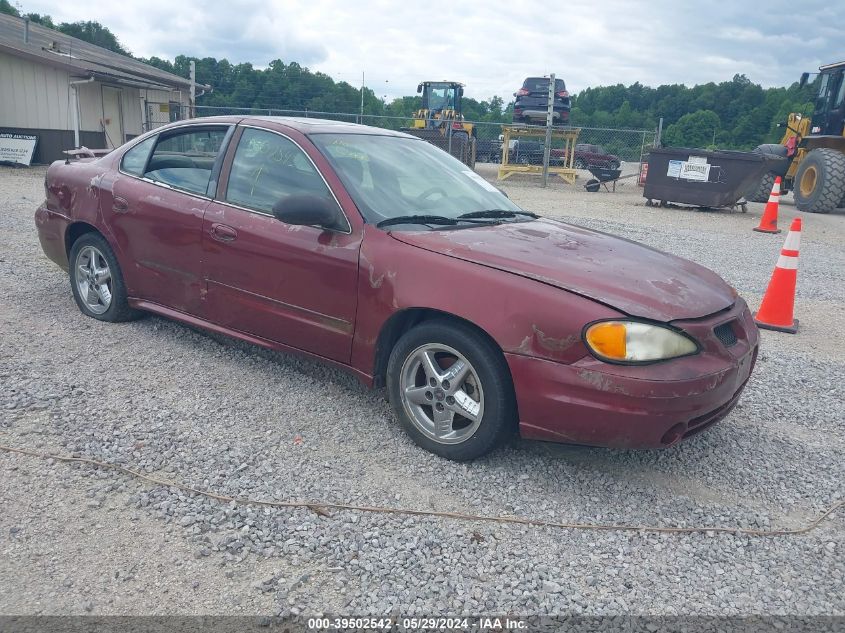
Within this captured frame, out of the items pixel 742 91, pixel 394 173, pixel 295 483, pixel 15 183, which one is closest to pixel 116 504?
pixel 295 483

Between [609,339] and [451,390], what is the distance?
0.77 metres

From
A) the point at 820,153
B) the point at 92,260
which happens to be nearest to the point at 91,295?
the point at 92,260

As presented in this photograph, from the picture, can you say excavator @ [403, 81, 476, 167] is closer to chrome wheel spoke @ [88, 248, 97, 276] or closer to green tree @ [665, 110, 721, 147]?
chrome wheel spoke @ [88, 248, 97, 276]

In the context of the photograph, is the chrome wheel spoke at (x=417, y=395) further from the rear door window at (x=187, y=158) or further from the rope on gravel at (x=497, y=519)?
the rear door window at (x=187, y=158)

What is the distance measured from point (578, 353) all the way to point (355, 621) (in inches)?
52.9

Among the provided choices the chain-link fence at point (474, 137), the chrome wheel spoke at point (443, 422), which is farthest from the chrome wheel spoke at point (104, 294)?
the chain-link fence at point (474, 137)

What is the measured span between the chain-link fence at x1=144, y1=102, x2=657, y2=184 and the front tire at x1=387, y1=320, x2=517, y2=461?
750 cm

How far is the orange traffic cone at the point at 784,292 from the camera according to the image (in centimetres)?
575

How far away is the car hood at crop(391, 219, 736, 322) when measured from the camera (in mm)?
2941

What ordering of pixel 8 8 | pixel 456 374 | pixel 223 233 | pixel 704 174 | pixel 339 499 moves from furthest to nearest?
pixel 8 8 < pixel 704 174 < pixel 223 233 < pixel 456 374 < pixel 339 499

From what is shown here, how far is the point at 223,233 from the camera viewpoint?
3.95m

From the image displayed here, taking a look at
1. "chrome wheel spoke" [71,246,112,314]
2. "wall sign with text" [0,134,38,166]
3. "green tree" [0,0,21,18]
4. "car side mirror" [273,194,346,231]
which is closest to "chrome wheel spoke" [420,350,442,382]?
"car side mirror" [273,194,346,231]

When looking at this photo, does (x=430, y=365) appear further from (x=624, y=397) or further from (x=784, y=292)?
(x=784, y=292)

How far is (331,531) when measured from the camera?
8.80ft
